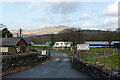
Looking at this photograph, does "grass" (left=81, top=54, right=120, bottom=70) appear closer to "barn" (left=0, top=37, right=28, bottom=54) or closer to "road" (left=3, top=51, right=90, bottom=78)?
"road" (left=3, top=51, right=90, bottom=78)

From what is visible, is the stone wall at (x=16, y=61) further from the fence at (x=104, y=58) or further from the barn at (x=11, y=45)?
the fence at (x=104, y=58)

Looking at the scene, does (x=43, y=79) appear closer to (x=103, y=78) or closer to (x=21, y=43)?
(x=103, y=78)

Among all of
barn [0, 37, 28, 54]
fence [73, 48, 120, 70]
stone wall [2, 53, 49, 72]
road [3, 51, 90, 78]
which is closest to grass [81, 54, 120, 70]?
fence [73, 48, 120, 70]

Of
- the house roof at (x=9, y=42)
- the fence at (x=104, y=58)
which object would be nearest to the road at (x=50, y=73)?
the fence at (x=104, y=58)

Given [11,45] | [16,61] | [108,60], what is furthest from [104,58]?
[11,45]

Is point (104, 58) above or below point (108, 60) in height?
above

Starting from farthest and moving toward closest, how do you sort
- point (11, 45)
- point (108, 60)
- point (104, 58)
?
point (11, 45) < point (108, 60) < point (104, 58)

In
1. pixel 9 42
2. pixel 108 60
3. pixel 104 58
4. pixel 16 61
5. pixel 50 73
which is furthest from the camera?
pixel 9 42

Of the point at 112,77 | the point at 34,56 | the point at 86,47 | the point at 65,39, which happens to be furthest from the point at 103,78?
the point at 65,39

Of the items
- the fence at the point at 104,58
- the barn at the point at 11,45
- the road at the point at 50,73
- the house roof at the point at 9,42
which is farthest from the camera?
the house roof at the point at 9,42

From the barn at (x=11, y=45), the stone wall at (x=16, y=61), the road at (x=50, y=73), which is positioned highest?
the barn at (x=11, y=45)

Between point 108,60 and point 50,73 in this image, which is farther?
point 108,60

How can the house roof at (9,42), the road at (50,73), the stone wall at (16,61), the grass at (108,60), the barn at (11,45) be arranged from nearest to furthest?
1. the road at (50,73)
2. the grass at (108,60)
3. the stone wall at (16,61)
4. the barn at (11,45)
5. the house roof at (9,42)

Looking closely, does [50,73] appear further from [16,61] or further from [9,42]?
[9,42]
